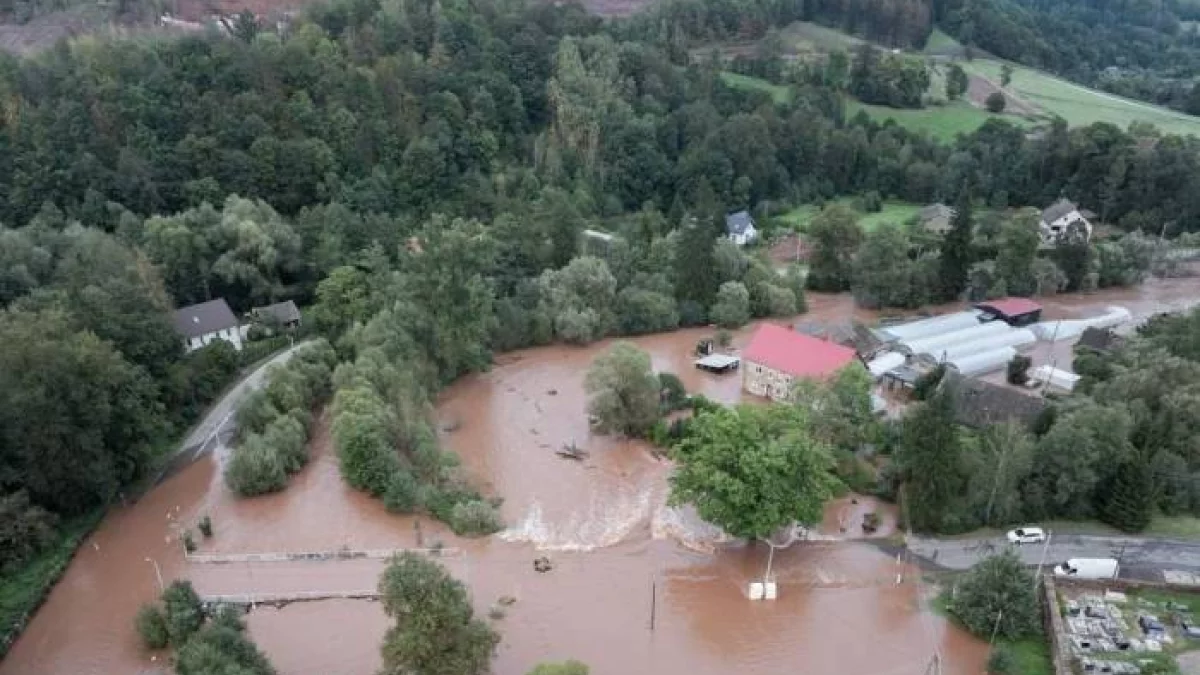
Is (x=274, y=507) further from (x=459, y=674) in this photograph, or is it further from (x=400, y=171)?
(x=400, y=171)

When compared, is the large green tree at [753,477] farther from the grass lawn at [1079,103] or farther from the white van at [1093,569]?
the grass lawn at [1079,103]

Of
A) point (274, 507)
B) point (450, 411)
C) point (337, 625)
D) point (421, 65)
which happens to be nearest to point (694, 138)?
point (421, 65)

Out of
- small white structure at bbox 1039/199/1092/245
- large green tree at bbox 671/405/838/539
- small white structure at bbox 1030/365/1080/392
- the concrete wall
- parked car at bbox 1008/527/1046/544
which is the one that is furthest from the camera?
small white structure at bbox 1039/199/1092/245

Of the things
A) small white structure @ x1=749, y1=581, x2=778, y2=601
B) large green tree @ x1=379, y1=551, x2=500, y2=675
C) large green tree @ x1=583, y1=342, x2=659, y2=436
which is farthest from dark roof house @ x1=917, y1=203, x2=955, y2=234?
large green tree @ x1=379, y1=551, x2=500, y2=675

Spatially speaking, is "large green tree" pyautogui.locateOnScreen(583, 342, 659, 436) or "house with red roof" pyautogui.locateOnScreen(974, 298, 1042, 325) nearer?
"large green tree" pyautogui.locateOnScreen(583, 342, 659, 436)

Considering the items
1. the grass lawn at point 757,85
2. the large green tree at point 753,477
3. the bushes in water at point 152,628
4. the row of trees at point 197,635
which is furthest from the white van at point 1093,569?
the grass lawn at point 757,85

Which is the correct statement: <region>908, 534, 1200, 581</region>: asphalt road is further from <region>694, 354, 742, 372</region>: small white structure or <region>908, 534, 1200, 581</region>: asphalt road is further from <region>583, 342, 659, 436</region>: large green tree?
<region>694, 354, 742, 372</region>: small white structure

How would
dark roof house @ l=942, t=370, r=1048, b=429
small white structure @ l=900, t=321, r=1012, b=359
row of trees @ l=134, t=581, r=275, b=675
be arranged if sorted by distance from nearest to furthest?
row of trees @ l=134, t=581, r=275, b=675, dark roof house @ l=942, t=370, r=1048, b=429, small white structure @ l=900, t=321, r=1012, b=359
